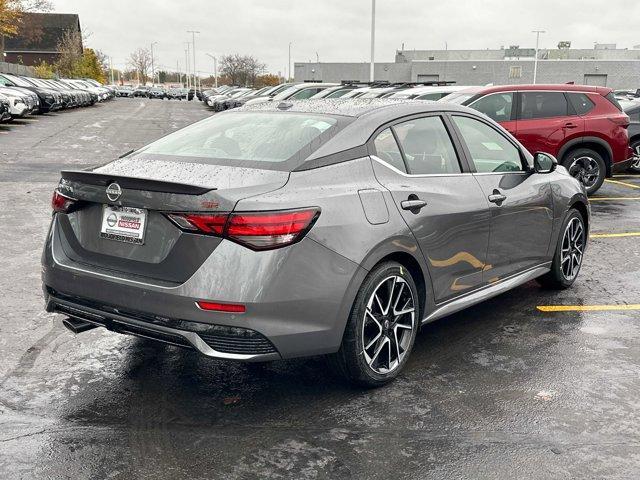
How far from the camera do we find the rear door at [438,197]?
4062 mm

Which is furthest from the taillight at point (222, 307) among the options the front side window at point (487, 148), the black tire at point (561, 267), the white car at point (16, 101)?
the white car at point (16, 101)

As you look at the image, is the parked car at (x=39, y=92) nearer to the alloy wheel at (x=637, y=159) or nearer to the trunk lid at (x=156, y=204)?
the alloy wheel at (x=637, y=159)

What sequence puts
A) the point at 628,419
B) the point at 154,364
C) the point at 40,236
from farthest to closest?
the point at 40,236, the point at 154,364, the point at 628,419

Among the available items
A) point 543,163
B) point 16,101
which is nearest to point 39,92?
point 16,101

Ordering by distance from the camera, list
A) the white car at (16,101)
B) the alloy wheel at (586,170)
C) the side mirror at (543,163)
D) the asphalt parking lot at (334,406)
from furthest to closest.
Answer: the white car at (16,101)
the alloy wheel at (586,170)
the side mirror at (543,163)
the asphalt parking lot at (334,406)

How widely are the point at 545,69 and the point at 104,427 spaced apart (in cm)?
8483

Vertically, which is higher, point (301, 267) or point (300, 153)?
point (300, 153)

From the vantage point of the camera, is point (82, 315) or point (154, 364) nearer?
point (82, 315)

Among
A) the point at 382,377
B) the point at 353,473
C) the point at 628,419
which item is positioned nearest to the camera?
the point at 353,473

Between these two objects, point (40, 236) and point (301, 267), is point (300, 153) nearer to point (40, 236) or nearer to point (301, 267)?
point (301, 267)

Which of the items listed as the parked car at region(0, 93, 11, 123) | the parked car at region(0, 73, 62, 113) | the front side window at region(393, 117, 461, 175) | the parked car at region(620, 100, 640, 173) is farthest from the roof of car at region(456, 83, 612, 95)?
the parked car at region(0, 73, 62, 113)

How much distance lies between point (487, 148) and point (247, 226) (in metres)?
2.46

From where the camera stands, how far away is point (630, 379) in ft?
13.7

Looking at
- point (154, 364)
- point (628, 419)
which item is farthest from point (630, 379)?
point (154, 364)
